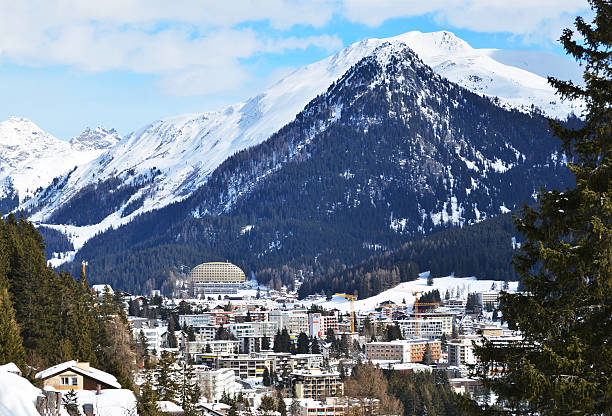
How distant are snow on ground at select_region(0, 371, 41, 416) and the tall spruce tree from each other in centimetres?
1123

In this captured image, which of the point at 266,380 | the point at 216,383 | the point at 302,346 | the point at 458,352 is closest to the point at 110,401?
the point at 216,383

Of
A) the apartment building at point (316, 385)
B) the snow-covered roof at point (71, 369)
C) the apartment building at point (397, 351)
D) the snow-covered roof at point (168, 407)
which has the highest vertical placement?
the snow-covered roof at point (71, 369)

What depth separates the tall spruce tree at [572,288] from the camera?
16516 mm

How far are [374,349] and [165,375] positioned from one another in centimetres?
10492

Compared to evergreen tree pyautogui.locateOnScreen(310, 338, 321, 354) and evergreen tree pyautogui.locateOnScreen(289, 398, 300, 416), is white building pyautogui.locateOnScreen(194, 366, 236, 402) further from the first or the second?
evergreen tree pyautogui.locateOnScreen(310, 338, 321, 354)

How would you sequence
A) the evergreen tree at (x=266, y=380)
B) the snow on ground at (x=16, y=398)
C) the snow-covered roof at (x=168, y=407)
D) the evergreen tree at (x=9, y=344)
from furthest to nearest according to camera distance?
the evergreen tree at (x=266, y=380) → the snow-covered roof at (x=168, y=407) → the evergreen tree at (x=9, y=344) → the snow on ground at (x=16, y=398)

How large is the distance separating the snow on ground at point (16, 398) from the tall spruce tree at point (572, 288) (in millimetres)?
11232

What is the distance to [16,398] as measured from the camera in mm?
24625

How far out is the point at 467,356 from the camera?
170500mm

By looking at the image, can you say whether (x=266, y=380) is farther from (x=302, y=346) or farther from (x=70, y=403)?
(x=70, y=403)

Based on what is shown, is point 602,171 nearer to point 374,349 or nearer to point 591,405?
point 591,405

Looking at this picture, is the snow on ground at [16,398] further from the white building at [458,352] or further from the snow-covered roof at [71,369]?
the white building at [458,352]

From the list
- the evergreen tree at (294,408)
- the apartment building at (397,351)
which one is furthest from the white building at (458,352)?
the evergreen tree at (294,408)

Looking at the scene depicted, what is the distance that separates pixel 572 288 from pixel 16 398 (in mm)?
13895
